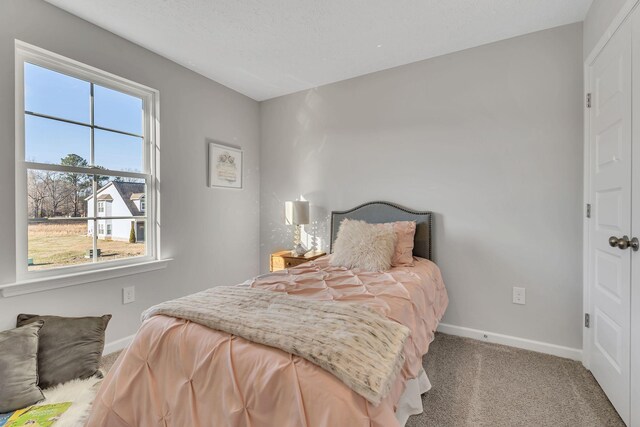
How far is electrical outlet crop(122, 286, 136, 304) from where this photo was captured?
2432mm

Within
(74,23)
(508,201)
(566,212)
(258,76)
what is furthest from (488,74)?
(74,23)

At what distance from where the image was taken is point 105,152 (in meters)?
2.40

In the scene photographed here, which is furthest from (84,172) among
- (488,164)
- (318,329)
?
(488,164)

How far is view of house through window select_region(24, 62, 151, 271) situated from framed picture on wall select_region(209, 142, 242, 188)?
67cm

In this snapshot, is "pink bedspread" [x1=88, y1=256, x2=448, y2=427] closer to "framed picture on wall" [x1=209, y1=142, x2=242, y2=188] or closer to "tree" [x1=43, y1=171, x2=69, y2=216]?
"tree" [x1=43, y1=171, x2=69, y2=216]

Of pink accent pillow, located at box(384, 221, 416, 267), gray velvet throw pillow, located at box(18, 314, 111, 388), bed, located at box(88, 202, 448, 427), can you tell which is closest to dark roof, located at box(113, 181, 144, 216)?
gray velvet throw pillow, located at box(18, 314, 111, 388)

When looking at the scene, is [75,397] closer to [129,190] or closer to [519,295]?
[129,190]

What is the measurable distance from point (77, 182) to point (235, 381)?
6.86ft

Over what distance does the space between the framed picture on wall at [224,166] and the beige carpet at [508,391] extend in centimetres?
262

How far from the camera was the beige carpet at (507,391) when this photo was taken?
159 cm

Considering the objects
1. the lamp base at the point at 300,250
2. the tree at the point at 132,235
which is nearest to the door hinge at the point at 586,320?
the lamp base at the point at 300,250

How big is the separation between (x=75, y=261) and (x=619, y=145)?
3597 mm

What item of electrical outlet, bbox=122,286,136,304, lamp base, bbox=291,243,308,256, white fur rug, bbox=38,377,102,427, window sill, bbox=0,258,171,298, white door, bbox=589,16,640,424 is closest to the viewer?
white fur rug, bbox=38,377,102,427

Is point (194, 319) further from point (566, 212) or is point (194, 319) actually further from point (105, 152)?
point (566, 212)
